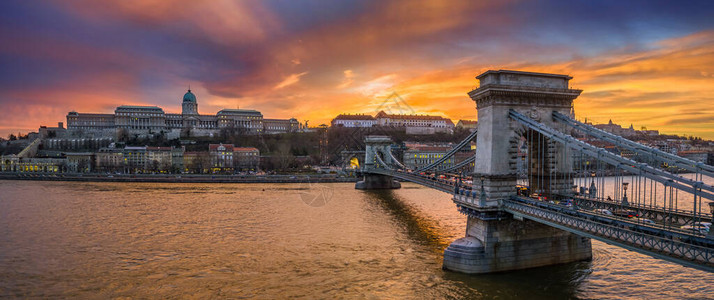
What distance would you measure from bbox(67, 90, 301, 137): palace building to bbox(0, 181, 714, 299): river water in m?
86.7

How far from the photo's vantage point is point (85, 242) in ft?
65.2

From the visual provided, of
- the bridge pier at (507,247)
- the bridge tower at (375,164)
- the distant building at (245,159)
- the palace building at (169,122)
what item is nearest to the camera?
the bridge pier at (507,247)

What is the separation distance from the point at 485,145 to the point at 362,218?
1348 centimetres

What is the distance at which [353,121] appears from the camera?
11631cm

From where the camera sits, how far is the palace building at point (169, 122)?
4358 inches

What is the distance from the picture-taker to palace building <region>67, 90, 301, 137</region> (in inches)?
4358

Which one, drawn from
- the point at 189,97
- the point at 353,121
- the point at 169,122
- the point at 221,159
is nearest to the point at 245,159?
the point at 221,159

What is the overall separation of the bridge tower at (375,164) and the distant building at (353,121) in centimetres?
6046

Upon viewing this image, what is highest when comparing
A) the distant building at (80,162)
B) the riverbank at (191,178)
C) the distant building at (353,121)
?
the distant building at (353,121)

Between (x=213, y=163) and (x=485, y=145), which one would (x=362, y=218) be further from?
(x=213, y=163)

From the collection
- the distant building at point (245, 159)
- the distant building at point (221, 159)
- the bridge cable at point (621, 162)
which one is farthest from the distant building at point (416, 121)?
the bridge cable at point (621, 162)

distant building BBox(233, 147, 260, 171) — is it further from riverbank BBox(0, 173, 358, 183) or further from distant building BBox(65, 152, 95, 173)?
distant building BBox(65, 152, 95, 173)

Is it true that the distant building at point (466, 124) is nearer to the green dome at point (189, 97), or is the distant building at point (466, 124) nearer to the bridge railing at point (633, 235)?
the green dome at point (189, 97)

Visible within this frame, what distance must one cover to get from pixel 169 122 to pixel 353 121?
5524 cm
